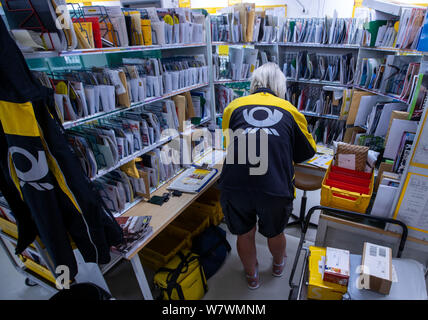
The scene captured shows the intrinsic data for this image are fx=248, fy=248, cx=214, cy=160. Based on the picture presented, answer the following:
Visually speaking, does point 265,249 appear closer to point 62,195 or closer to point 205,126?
point 205,126

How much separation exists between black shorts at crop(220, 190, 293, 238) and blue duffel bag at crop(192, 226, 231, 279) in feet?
1.72

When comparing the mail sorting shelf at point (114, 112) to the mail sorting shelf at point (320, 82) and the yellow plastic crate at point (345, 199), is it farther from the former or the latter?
the mail sorting shelf at point (320, 82)

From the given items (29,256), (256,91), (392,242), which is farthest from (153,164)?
(392,242)

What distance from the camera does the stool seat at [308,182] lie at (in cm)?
233

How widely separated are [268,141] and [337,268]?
2.63 feet

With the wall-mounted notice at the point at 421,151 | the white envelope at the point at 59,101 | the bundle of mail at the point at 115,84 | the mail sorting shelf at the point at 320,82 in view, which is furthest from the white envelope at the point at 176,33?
the mail sorting shelf at the point at 320,82

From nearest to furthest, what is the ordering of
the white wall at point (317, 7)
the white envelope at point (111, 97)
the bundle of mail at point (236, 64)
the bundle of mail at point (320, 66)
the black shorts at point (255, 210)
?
1. the white envelope at point (111, 97)
2. the black shorts at point (255, 210)
3. the bundle of mail at point (236, 64)
4. the bundle of mail at point (320, 66)
5. the white wall at point (317, 7)

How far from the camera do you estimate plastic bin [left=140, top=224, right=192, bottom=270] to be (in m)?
2.21

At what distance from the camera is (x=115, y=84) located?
165 centimetres

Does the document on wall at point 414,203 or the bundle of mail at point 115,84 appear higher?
the bundle of mail at point 115,84

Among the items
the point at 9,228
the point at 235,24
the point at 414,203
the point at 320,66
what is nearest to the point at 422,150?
the point at 414,203

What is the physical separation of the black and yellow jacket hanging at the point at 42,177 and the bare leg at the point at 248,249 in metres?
0.99

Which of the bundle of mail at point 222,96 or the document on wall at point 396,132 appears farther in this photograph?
the bundle of mail at point 222,96

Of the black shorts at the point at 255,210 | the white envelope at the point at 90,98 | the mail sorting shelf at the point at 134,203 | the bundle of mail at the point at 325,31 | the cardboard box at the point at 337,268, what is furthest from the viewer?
the bundle of mail at the point at 325,31
